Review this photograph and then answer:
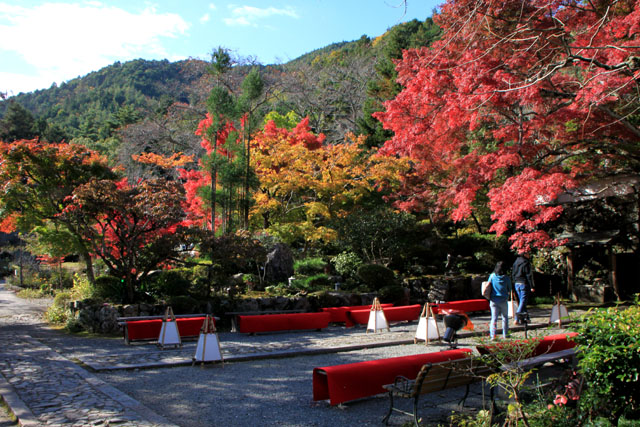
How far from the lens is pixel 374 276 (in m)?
15.7

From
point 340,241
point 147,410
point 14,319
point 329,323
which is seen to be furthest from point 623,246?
point 14,319

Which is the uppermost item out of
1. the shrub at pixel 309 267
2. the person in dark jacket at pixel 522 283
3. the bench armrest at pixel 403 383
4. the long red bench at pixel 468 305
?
the shrub at pixel 309 267

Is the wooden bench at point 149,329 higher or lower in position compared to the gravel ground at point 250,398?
higher

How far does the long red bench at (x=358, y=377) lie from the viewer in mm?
5641

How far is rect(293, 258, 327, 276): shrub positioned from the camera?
1730 centimetres

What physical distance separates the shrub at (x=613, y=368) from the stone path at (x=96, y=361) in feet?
13.6

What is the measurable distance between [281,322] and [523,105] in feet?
28.0

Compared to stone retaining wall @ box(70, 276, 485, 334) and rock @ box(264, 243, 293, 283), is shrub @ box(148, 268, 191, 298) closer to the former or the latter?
stone retaining wall @ box(70, 276, 485, 334)

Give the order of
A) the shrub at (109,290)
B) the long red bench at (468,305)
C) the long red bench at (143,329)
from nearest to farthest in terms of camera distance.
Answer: the long red bench at (143,329)
the shrub at (109,290)
the long red bench at (468,305)

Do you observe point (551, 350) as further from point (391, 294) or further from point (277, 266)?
point (277, 266)

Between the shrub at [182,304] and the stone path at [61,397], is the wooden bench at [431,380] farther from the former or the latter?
the shrub at [182,304]

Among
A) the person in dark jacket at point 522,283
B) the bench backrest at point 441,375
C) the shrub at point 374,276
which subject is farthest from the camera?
the shrub at point 374,276

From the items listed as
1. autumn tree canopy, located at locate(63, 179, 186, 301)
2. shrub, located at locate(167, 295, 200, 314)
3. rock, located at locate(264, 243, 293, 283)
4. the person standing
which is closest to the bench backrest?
the person standing

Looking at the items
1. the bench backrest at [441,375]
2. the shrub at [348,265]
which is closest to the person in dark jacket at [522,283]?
the bench backrest at [441,375]
